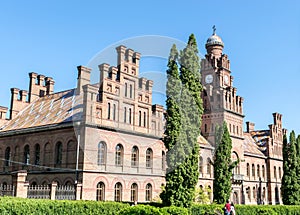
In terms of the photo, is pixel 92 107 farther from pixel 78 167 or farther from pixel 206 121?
pixel 206 121

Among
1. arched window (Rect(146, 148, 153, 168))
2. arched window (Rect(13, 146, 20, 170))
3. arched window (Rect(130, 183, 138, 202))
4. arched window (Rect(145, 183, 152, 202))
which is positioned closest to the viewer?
arched window (Rect(130, 183, 138, 202))

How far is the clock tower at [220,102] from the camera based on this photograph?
45969 mm

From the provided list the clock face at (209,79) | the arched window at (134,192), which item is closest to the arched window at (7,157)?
the arched window at (134,192)

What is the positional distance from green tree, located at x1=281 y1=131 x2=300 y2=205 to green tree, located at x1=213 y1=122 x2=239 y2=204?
9.57 m

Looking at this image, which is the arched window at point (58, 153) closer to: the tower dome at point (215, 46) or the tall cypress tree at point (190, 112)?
the tall cypress tree at point (190, 112)

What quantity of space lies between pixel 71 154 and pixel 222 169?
1330 centimetres

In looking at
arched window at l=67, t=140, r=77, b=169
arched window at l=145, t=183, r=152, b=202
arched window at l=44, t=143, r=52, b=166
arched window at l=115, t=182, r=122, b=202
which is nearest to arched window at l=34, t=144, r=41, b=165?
arched window at l=44, t=143, r=52, b=166

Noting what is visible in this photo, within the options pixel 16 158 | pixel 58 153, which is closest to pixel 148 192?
pixel 58 153

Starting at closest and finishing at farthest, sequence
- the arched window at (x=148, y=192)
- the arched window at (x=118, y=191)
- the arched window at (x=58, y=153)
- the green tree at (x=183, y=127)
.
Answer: the green tree at (x=183, y=127) → the arched window at (x=118, y=191) → the arched window at (x=58, y=153) → the arched window at (x=148, y=192)

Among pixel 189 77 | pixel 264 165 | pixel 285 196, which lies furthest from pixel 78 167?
pixel 264 165

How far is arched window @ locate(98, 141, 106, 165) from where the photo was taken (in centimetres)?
2962

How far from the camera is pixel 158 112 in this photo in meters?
35.8

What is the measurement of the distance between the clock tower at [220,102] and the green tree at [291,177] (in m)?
9.65

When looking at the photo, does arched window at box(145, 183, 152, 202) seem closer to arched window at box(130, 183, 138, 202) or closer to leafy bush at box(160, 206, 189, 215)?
arched window at box(130, 183, 138, 202)
